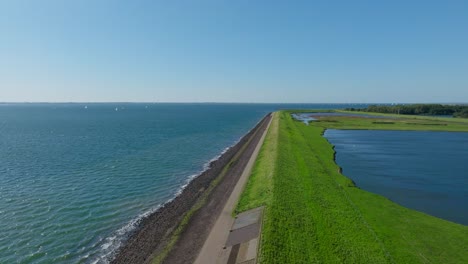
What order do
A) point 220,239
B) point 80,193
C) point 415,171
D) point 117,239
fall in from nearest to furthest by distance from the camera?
point 220,239 < point 117,239 < point 80,193 < point 415,171

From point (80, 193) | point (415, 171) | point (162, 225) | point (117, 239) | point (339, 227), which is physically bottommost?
point (117, 239)

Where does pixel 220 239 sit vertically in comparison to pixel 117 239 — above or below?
above

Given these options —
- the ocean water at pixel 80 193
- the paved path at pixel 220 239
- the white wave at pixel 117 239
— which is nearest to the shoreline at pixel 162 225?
the white wave at pixel 117 239

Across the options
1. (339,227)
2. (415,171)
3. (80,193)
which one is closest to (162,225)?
(80,193)

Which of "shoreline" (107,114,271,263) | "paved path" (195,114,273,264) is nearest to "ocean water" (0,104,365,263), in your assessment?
"shoreline" (107,114,271,263)

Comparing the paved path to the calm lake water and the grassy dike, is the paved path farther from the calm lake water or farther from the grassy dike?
the calm lake water

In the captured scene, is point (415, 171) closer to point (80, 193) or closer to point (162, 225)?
point (162, 225)

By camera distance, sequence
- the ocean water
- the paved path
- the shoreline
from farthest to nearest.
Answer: the ocean water
the shoreline
the paved path
